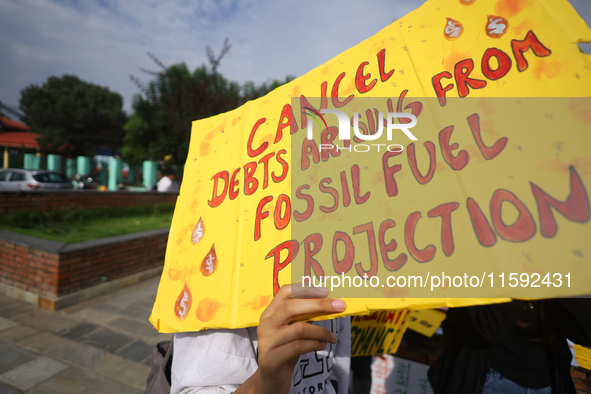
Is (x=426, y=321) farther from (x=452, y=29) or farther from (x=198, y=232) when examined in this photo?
(x=452, y=29)

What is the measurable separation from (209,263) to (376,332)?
159cm

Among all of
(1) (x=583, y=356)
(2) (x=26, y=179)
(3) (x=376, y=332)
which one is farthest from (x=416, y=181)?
(2) (x=26, y=179)

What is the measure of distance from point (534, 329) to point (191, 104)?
418 inches

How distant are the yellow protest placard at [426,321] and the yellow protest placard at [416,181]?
82.7 inches

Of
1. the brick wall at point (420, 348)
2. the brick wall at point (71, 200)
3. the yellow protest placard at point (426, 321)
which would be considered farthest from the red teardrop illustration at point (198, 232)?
the brick wall at point (71, 200)

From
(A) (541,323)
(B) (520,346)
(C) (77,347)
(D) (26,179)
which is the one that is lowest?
(C) (77,347)

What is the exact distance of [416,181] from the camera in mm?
755

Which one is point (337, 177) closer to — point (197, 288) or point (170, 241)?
point (197, 288)

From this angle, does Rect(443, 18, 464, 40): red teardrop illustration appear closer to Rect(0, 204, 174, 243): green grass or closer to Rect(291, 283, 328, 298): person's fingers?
Rect(291, 283, 328, 298): person's fingers

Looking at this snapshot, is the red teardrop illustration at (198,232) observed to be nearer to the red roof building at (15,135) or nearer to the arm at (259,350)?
the arm at (259,350)

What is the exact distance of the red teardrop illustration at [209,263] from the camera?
0.99m

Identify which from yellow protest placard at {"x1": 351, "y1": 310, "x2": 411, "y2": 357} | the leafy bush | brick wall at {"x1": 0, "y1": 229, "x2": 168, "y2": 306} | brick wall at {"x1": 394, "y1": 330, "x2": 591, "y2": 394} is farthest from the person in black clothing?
the leafy bush

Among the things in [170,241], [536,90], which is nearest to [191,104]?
[170,241]

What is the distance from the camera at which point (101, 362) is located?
3.27 metres
